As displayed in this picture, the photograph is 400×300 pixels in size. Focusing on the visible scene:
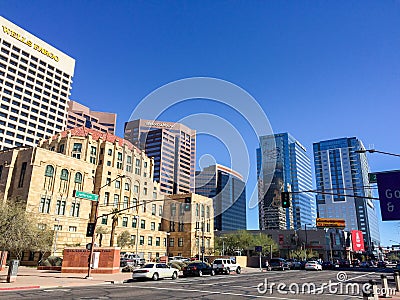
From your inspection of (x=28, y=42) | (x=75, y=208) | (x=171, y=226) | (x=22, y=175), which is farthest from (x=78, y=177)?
(x=28, y=42)

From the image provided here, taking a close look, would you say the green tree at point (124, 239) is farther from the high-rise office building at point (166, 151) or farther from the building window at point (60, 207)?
the high-rise office building at point (166, 151)

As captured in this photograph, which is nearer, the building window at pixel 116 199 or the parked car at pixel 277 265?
the parked car at pixel 277 265

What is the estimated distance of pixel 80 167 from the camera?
64750 mm

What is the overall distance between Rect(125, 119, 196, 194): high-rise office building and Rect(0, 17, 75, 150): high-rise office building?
46.5m

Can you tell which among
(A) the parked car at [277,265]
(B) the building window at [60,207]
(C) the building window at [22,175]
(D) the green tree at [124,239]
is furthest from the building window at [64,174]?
(A) the parked car at [277,265]

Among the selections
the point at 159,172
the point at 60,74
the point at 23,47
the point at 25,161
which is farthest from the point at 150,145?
the point at 25,161

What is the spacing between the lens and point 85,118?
177125 millimetres

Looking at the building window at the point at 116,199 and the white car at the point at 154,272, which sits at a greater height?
the building window at the point at 116,199

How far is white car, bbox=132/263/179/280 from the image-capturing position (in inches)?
1107

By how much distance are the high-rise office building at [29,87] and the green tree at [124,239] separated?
7475cm

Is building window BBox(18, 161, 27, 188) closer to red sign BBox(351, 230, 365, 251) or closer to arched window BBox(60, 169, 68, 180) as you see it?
arched window BBox(60, 169, 68, 180)

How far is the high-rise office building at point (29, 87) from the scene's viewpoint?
12300 cm

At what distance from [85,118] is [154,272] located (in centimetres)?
16105

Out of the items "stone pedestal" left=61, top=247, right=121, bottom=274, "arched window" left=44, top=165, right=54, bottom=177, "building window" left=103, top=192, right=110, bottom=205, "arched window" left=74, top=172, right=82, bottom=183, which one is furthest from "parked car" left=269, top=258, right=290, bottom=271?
"arched window" left=44, top=165, right=54, bottom=177
